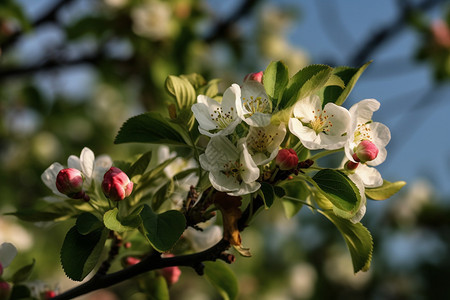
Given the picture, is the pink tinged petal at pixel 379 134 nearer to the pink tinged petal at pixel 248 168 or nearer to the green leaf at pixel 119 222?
the pink tinged petal at pixel 248 168

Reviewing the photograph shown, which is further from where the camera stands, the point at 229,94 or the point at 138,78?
the point at 138,78

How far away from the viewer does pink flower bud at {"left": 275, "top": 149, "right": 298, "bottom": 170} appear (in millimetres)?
739

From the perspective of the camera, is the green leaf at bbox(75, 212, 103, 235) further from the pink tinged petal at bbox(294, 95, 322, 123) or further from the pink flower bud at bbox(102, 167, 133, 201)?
the pink tinged petal at bbox(294, 95, 322, 123)

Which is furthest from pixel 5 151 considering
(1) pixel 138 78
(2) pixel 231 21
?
(2) pixel 231 21

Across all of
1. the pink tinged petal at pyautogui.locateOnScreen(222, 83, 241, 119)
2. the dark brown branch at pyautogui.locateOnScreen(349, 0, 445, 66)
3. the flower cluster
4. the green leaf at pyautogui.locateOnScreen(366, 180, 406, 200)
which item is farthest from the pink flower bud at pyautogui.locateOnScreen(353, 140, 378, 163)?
the dark brown branch at pyautogui.locateOnScreen(349, 0, 445, 66)

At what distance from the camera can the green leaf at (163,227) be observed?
28.3 inches

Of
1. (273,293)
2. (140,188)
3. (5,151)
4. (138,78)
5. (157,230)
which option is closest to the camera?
(157,230)

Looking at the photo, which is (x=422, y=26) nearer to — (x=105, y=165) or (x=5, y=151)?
(x=105, y=165)

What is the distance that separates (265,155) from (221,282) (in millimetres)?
320

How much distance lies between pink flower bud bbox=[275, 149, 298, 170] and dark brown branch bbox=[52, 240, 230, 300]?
0.56ft

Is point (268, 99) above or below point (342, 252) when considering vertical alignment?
above

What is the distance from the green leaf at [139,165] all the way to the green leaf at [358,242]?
1.11 ft

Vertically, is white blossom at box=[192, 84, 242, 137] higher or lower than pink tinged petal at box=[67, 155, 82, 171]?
higher

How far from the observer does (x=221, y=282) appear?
3.15 ft
